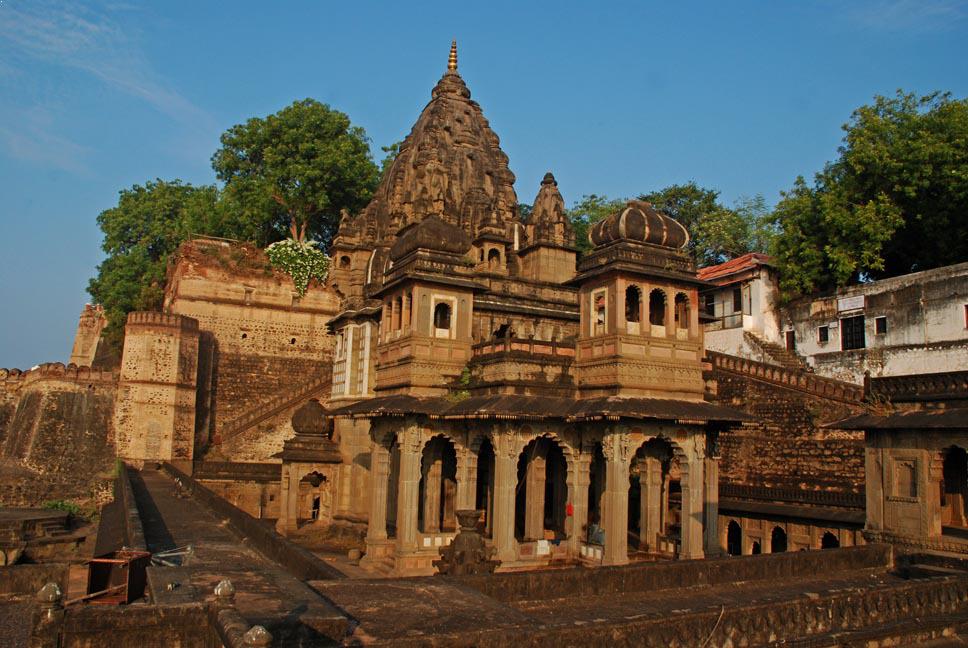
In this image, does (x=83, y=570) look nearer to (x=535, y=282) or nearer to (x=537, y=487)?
(x=537, y=487)

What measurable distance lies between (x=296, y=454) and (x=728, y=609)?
20.4 metres

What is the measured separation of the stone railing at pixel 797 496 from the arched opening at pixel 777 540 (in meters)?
0.94

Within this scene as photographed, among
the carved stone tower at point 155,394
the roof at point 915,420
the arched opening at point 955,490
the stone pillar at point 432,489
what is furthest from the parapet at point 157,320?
the arched opening at point 955,490

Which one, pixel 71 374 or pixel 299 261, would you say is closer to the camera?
pixel 71 374

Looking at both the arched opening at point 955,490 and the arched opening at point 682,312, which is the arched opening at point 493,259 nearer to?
the arched opening at point 682,312

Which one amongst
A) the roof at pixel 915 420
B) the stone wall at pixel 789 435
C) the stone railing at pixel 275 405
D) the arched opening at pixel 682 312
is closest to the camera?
the roof at pixel 915 420

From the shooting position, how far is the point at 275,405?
3700cm

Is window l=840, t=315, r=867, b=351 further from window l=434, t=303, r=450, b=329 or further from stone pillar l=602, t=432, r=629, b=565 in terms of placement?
window l=434, t=303, r=450, b=329

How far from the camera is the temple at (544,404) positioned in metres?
17.8

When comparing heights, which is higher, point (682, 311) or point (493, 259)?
point (493, 259)

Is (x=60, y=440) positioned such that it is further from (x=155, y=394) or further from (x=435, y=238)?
(x=435, y=238)

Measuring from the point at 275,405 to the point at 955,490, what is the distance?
28.3 metres

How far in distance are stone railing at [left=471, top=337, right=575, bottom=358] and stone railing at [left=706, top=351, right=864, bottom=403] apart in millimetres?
7034

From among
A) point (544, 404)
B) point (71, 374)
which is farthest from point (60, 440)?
point (544, 404)
